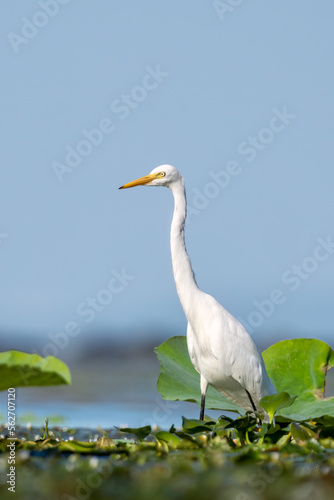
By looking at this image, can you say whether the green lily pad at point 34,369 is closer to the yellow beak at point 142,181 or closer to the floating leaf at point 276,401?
the floating leaf at point 276,401

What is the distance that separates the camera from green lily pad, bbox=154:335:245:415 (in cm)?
564

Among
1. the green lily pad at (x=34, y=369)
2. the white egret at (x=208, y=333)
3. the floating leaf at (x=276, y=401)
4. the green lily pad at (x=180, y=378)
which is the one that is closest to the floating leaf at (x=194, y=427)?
the floating leaf at (x=276, y=401)

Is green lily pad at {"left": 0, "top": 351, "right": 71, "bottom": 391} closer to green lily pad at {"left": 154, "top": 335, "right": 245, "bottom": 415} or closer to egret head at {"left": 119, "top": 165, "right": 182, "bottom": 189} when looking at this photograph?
green lily pad at {"left": 154, "top": 335, "right": 245, "bottom": 415}

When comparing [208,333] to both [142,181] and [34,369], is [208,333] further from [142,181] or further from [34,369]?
[34,369]

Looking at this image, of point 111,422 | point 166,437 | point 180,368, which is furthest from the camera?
point 111,422

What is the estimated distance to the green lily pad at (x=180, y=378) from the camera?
5641 mm

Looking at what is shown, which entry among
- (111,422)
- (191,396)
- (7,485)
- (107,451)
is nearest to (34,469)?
(7,485)

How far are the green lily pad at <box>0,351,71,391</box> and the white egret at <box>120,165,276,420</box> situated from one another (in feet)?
8.98

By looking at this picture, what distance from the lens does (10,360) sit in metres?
2.88

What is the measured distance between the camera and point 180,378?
5.91 m

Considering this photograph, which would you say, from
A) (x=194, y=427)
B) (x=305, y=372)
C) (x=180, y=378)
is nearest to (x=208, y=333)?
(x=180, y=378)

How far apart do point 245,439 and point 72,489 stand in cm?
203

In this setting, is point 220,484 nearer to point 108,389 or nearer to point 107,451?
point 107,451

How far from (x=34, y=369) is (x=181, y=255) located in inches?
111
